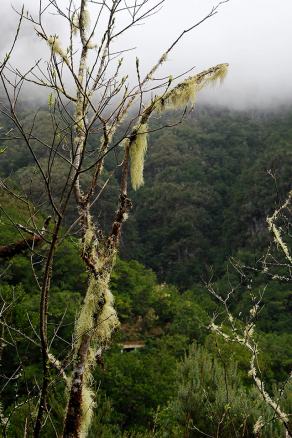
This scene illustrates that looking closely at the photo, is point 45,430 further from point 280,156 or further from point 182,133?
point 182,133

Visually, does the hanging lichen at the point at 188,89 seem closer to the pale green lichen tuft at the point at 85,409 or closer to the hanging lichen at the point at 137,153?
the hanging lichen at the point at 137,153

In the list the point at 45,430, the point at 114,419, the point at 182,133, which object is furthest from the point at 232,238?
the point at 45,430

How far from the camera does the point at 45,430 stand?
10.4m

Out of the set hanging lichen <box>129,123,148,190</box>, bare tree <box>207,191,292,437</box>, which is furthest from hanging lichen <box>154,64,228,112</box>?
bare tree <box>207,191,292,437</box>

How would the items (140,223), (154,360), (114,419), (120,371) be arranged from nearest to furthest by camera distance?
Answer: 1. (114,419)
2. (120,371)
3. (154,360)
4. (140,223)

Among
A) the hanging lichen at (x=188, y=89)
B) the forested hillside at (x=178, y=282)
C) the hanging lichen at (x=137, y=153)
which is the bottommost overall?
the forested hillside at (x=178, y=282)

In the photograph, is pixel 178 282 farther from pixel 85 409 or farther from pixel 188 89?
pixel 85 409

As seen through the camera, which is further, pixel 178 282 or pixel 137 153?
pixel 178 282

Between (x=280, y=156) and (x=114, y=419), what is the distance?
61.2 meters

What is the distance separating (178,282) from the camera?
6662cm

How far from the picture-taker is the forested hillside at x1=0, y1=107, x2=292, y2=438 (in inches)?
388

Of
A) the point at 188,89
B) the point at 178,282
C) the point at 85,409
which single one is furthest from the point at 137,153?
the point at 178,282

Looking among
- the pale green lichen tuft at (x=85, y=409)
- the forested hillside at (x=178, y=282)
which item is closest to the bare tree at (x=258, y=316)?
the pale green lichen tuft at (x=85, y=409)

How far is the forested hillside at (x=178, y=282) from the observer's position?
987 cm
